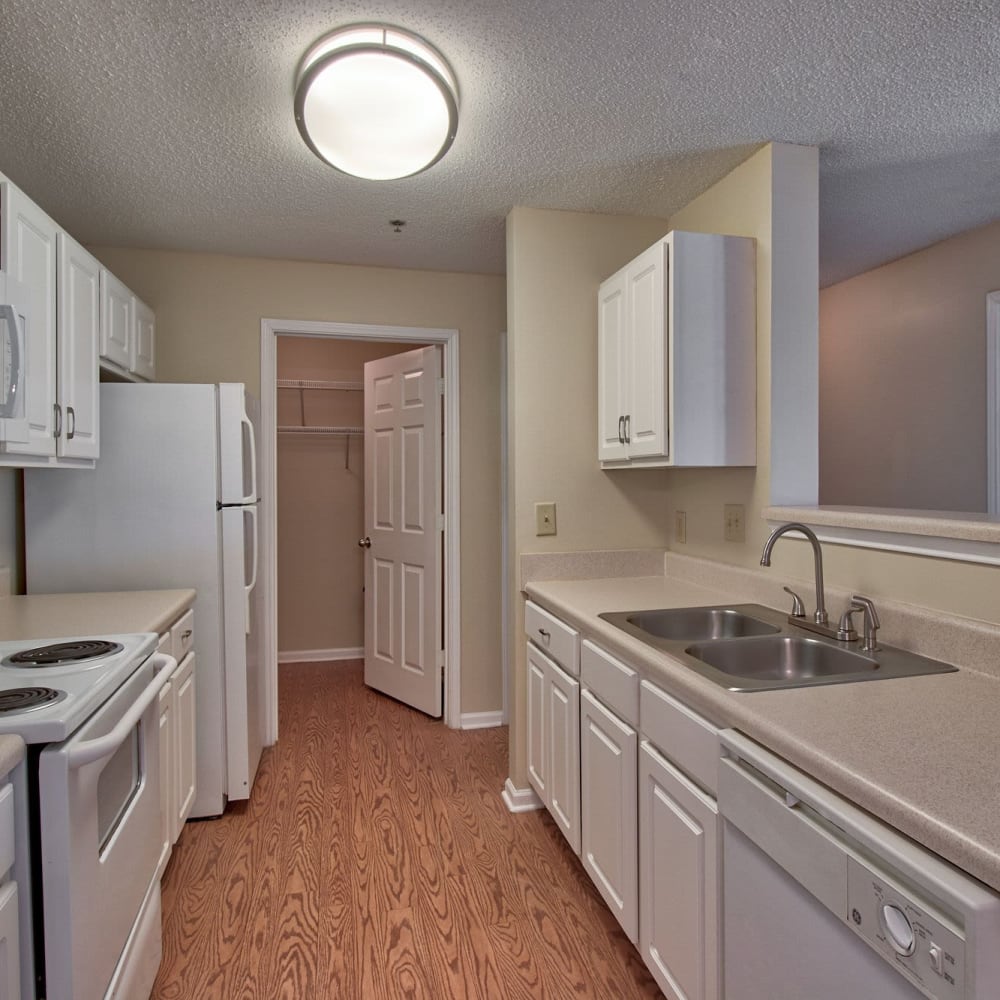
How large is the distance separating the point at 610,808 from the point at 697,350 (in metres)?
1.38

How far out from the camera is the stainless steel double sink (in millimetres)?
1361

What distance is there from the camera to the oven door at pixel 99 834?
3.68ft

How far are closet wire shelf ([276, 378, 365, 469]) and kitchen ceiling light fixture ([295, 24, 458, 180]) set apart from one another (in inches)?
106

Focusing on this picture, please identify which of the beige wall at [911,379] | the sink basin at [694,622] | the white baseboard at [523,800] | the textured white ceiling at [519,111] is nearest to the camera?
the textured white ceiling at [519,111]

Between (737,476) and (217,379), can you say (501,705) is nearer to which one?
(737,476)

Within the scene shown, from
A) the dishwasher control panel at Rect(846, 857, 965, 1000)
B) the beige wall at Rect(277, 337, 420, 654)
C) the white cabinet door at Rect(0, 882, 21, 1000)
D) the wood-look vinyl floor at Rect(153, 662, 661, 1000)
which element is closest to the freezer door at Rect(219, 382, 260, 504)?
the wood-look vinyl floor at Rect(153, 662, 661, 1000)

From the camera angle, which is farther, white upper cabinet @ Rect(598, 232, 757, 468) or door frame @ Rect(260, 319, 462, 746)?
door frame @ Rect(260, 319, 462, 746)

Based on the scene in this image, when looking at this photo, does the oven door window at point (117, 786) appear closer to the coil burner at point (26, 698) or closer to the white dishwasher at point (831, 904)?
the coil burner at point (26, 698)

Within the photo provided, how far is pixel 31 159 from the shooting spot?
7.13 feet

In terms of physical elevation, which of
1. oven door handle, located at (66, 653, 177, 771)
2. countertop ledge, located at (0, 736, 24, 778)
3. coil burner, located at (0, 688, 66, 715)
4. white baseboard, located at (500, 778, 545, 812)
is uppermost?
coil burner, located at (0, 688, 66, 715)

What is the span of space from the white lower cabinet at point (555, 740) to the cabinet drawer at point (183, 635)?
1.21 meters

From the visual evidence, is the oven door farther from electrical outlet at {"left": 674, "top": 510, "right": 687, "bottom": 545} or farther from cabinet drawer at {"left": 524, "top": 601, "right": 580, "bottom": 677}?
electrical outlet at {"left": 674, "top": 510, "right": 687, "bottom": 545}

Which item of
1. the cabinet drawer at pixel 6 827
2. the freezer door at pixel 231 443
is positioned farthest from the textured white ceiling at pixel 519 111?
the cabinet drawer at pixel 6 827

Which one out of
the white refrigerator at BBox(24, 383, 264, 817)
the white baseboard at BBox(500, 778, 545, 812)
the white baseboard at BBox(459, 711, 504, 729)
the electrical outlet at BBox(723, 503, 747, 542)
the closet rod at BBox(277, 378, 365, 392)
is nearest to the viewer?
the electrical outlet at BBox(723, 503, 747, 542)
